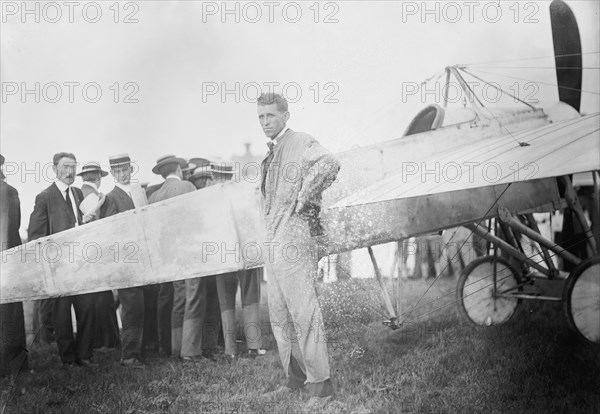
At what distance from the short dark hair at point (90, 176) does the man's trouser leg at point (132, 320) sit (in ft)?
2.47

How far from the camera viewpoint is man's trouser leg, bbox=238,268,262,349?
3.19 meters

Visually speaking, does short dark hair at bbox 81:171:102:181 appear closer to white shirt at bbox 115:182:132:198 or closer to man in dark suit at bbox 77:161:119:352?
man in dark suit at bbox 77:161:119:352

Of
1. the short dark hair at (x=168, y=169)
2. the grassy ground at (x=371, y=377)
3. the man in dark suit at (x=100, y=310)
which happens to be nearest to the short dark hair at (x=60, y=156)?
the man in dark suit at (x=100, y=310)

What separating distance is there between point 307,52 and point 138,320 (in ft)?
6.78

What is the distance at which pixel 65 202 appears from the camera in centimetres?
324

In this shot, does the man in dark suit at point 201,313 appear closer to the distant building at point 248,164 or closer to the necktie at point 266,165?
the distant building at point 248,164

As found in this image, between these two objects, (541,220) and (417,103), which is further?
(541,220)

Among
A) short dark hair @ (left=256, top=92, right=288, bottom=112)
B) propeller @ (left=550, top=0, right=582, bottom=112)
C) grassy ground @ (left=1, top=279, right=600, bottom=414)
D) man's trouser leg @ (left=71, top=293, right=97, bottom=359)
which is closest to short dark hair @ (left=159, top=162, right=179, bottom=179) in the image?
short dark hair @ (left=256, top=92, right=288, bottom=112)

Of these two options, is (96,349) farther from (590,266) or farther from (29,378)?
(590,266)

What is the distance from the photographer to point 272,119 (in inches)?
124

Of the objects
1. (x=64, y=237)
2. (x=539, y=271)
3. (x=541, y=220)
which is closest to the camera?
(x=64, y=237)

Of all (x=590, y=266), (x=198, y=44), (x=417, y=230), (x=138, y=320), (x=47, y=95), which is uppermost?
(x=198, y=44)

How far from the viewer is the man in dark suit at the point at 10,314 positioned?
10.8 ft

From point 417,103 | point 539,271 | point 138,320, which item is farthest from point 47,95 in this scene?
point 539,271
